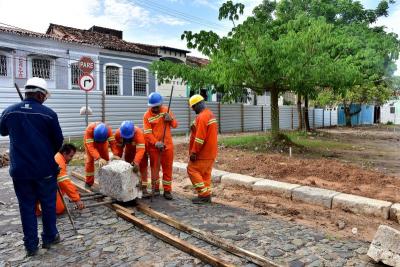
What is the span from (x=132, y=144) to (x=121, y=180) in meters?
1.01

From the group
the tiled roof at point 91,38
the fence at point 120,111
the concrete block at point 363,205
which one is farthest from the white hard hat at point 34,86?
the tiled roof at point 91,38

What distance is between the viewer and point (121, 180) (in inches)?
217

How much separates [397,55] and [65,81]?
65.0 feet

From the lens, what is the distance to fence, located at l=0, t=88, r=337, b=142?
1446cm

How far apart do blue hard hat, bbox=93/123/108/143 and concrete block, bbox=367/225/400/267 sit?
173 inches

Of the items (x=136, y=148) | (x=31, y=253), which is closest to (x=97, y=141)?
(x=136, y=148)

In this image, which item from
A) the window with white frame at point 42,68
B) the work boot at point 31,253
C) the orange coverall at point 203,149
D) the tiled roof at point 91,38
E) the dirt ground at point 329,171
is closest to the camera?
the work boot at point 31,253

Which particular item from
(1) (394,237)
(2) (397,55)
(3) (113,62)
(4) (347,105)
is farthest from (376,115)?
(1) (394,237)

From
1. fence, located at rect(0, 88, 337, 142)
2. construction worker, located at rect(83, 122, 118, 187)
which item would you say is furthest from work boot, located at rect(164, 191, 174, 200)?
fence, located at rect(0, 88, 337, 142)

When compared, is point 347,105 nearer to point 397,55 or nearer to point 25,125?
point 397,55

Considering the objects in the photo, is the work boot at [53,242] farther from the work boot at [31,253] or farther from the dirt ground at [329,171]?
the dirt ground at [329,171]

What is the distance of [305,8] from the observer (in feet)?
83.9

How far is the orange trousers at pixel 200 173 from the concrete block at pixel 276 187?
1.34 m

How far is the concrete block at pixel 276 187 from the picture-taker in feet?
21.3
